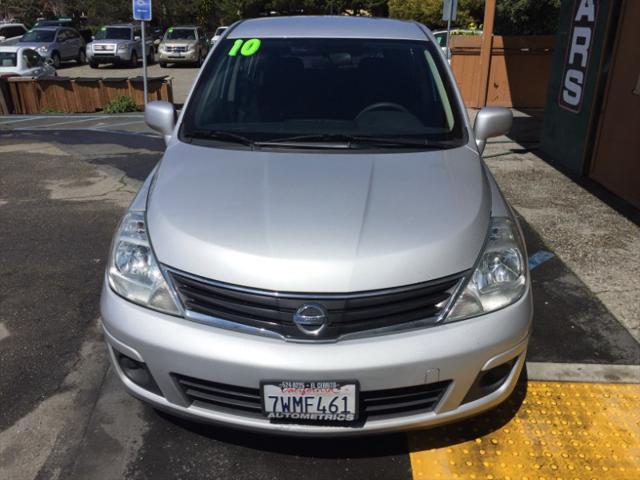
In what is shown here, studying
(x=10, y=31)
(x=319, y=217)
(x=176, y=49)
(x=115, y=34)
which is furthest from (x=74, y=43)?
(x=319, y=217)

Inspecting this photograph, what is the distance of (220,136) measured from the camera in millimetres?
3088

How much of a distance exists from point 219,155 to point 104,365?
136 cm

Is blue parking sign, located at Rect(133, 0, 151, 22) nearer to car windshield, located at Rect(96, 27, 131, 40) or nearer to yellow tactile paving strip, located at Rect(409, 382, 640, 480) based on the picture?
yellow tactile paving strip, located at Rect(409, 382, 640, 480)

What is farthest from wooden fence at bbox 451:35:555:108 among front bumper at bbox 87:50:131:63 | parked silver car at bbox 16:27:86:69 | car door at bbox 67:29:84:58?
car door at bbox 67:29:84:58

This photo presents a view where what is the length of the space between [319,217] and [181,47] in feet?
83.2

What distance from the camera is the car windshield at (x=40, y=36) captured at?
79.2 ft

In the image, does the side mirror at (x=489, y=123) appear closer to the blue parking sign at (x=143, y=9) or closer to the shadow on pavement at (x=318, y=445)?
the shadow on pavement at (x=318, y=445)

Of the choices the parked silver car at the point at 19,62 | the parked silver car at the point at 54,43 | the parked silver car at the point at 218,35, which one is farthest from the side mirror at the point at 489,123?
the parked silver car at the point at 54,43

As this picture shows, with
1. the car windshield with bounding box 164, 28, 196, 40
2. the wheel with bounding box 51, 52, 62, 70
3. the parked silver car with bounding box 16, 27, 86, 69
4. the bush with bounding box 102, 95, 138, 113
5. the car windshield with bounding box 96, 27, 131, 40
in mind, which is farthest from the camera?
the car windshield with bounding box 164, 28, 196, 40

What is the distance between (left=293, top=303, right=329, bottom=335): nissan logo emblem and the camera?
A: 6.82 ft

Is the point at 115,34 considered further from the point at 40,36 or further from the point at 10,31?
the point at 10,31

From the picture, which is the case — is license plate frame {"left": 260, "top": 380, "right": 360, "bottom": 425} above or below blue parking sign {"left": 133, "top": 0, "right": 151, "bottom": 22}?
below

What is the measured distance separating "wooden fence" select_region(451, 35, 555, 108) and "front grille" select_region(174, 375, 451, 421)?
11.2 m

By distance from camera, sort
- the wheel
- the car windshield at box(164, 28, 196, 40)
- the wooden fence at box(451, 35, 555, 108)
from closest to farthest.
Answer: the wooden fence at box(451, 35, 555, 108), the wheel, the car windshield at box(164, 28, 196, 40)
